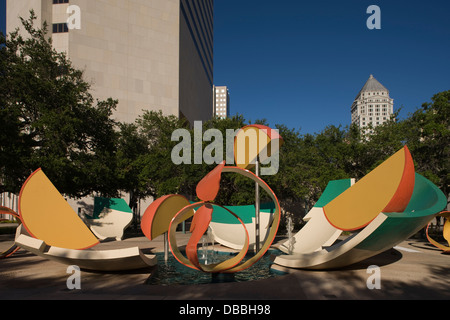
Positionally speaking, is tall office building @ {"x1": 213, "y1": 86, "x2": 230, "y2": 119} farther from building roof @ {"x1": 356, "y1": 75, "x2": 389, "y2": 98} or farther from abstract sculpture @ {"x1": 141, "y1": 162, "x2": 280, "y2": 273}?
abstract sculpture @ {"x1": 141, "y1": 162, "x2": 280, "y2": 273}

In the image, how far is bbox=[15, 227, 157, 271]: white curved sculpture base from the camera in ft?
25.5

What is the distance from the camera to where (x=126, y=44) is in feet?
120

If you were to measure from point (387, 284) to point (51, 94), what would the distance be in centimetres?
1854

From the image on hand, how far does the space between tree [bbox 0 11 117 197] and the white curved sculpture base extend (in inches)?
344

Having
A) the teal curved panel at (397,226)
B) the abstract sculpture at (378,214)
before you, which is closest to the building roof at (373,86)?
the abstract sculpture at (378,214)

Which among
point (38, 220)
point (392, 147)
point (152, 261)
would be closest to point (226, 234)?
point (152, 261)

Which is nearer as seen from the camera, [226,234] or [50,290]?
[50,290]

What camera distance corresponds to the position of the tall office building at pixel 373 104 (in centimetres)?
13900

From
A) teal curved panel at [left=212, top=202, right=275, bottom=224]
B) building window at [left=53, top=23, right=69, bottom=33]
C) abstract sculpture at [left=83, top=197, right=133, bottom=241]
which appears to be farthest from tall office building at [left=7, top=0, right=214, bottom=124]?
teal curved panel at [left=212, top=202, right=275, bottom=224]

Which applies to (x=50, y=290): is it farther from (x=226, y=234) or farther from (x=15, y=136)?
(x=15, y=136)

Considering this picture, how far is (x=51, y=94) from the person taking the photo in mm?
17875

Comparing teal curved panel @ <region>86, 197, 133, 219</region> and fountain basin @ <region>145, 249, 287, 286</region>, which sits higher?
teal curved panel @ <region>86, 197, 133, 219</region>

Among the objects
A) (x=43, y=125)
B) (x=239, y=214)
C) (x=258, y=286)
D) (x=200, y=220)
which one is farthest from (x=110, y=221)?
(x=258, y=286)

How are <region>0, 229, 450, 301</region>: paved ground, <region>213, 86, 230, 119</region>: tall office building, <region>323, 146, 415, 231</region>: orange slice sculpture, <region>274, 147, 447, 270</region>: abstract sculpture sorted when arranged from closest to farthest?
<region>0, 229, 450, 301</region>: paved ground
<region>274, 147, 447, 270</region>: abstract sculpture
<region>323, 146, 415, 231</region>: orange slice sculpture
<region>213, 86, 230, 119</region>: tall office building
